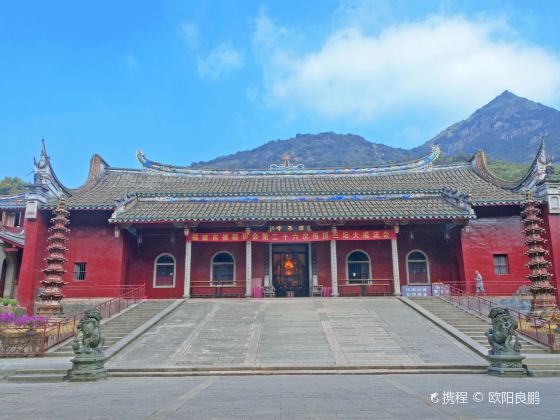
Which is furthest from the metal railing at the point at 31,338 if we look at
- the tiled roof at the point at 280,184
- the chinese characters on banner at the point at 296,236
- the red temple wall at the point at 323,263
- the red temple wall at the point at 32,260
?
the red temple wall at the point at 323,263

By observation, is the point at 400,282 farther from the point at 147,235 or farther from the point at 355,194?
the point at 147,235

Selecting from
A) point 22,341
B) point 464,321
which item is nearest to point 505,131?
point 464,321

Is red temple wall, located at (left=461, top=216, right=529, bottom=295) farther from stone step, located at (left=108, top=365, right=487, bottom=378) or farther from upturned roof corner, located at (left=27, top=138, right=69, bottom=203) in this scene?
upturned roof corner, located at (left=27, top=138, right=69, bottom=203)

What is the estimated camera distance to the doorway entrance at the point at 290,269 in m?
20.4

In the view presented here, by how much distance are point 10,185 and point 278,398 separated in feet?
178

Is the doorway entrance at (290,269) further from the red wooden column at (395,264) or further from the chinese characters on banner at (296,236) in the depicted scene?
the red wooden column at (395,264)

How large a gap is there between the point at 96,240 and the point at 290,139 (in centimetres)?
11134

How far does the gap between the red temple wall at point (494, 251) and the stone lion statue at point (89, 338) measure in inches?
584

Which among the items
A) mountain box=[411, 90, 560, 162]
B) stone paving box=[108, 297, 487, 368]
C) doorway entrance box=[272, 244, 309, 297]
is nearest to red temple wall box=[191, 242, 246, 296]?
doorway entrance box=[272, 244, 309, 297]

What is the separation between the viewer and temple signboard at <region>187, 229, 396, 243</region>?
61.0ft

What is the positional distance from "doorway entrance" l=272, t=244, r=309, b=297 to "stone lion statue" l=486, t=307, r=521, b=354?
11383mm

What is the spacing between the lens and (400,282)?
64.7ft

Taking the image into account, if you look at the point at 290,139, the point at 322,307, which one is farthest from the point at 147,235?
the point at 290,139

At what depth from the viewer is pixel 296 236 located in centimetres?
1880
